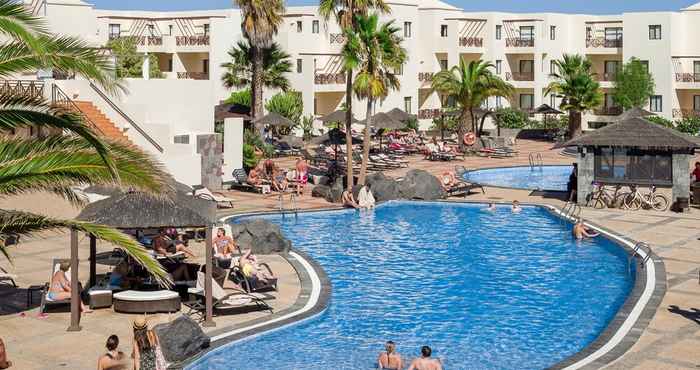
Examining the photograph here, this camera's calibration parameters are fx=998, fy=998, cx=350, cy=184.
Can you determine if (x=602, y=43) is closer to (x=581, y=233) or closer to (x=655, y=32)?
(x=655, y=32)

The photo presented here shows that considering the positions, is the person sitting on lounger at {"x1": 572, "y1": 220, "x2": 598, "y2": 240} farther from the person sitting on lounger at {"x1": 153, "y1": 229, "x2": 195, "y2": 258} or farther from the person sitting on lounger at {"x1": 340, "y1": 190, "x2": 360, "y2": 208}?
the person sitting on lounger at {"x1": 153, "y1": 229, "x2": 195, "y2": 258}

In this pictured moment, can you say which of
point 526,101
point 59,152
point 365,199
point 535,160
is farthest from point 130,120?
point 526,101

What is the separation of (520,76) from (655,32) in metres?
9.65

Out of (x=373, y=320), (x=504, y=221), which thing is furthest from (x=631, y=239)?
(x=373, y=320)

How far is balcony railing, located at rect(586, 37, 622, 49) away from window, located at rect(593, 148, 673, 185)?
3958cm

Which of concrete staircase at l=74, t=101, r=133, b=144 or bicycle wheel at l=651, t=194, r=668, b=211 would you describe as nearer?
bicycle wheel at l=651, t=194, r=668, b=211

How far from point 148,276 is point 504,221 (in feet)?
48.0

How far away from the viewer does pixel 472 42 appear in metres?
69.1

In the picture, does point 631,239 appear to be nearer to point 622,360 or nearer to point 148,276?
point 622,360

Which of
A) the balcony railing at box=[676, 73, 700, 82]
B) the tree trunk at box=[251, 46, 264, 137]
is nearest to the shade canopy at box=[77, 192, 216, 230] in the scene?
the tree trunk at box=[251, 46, 264, 137]

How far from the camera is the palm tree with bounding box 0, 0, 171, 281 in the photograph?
11.9 metres

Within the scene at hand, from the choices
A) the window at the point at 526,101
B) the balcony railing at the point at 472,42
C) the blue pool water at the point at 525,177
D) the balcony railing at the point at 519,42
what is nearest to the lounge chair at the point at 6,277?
the blue pool water at the point at 525,177

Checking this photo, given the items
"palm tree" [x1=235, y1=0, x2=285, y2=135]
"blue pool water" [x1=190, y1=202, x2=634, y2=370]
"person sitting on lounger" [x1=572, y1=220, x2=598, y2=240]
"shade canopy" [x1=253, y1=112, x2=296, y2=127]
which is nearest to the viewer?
"blue pool water" [x1=190, y1=202, x2=634, y2=370]

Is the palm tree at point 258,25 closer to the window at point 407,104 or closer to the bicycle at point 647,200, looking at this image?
the window at point 407,104
